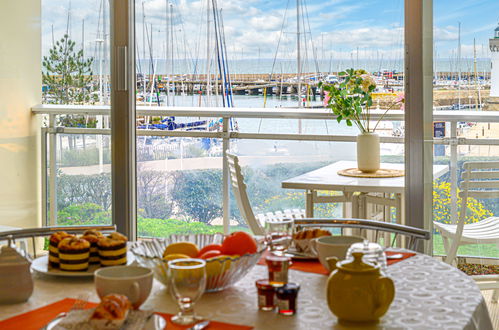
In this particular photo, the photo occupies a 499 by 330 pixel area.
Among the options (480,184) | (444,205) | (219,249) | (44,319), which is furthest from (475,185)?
(44,319)

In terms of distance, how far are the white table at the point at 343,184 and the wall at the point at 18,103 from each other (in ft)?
5.42

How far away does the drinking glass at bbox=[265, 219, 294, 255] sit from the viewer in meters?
1.67

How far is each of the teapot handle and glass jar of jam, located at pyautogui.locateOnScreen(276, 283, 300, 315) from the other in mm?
172

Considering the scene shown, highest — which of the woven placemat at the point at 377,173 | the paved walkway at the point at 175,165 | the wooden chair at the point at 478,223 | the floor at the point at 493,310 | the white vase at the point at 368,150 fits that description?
the white vase at the point at 368,150

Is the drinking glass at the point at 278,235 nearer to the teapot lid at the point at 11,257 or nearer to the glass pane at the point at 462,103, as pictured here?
the teapot lid at the point at 11,257

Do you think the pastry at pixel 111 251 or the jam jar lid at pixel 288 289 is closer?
the jam jar lid at pixel 288 289

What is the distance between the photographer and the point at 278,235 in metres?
1.68

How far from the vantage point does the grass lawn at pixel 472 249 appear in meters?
3.43

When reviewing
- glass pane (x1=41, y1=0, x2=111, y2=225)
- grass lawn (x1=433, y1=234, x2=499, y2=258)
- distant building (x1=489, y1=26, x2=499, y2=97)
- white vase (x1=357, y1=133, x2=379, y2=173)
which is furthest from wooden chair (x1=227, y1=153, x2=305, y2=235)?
distant building (x1=489, y1=26, x2=499, y2=97)

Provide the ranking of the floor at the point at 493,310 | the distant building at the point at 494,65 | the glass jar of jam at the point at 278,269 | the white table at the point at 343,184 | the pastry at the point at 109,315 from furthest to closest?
the white table at the point at 343,184 → the distant building at the point at 494,65 → the floor at the point at 493,310 → the glass jar of jam at the point at 278,269 → the pastry at the point at 109,315

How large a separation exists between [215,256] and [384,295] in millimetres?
418

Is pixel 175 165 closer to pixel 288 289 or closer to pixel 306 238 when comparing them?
pixel 306 238

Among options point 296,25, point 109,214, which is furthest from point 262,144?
point 109,214

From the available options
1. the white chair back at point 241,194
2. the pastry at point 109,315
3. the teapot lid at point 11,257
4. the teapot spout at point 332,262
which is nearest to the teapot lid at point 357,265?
the teapot spout at point 332,262
